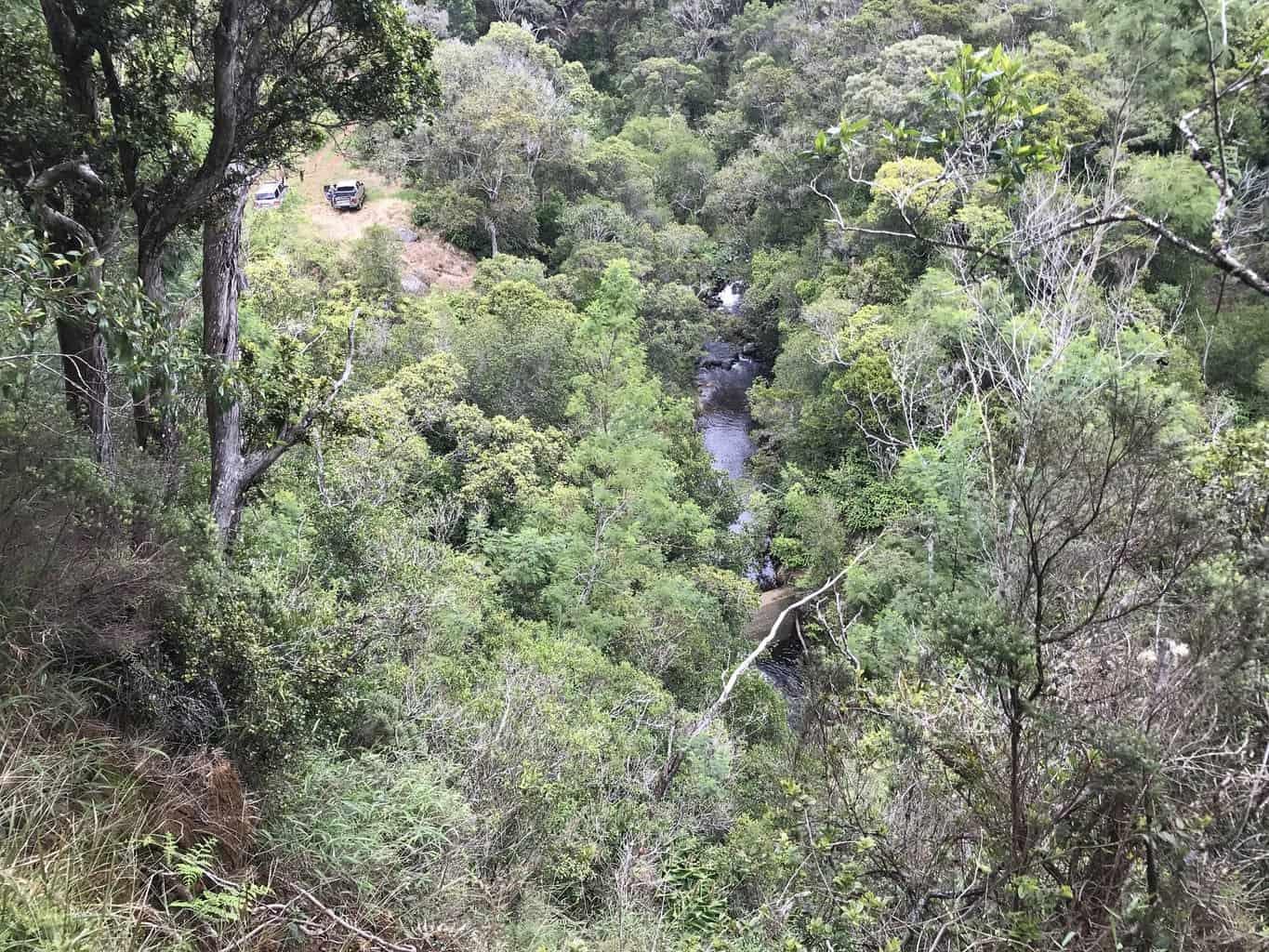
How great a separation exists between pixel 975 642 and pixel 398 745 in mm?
4740

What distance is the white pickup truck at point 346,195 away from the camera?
2795cm

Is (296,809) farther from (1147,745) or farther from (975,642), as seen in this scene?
(1147,745)

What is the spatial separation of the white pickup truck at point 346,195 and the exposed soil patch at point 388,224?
24 cm

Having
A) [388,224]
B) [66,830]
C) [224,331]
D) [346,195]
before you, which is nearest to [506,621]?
[224,331]

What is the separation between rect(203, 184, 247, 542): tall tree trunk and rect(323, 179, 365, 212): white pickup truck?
81.7 ft

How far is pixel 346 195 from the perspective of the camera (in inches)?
1101

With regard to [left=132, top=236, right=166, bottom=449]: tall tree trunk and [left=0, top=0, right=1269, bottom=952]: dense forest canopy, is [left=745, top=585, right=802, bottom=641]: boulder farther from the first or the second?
[left=132, top=236, right=166, bottom=449]: tall tree trunk

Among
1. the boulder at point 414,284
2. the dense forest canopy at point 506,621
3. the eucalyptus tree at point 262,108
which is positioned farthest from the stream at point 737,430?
the eucalyptus tree at point 262,108

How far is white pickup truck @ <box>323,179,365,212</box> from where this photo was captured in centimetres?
2795

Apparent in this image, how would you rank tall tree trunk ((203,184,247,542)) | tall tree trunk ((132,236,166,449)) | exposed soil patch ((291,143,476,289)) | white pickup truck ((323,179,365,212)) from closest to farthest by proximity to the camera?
1. tall tree trunk ((132,236,166,449))
2. tall tree trunk ((203,184,247,542))
3. exposed soil patch ((291,143,476,289))
4. white pickup truck ((323,179,365,212))

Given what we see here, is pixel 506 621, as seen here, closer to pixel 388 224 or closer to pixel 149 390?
pixel 149 390

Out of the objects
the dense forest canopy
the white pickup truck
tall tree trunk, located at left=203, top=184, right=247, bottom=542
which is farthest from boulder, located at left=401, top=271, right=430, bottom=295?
tall tree trunk, located at left=203, top=184, right=247, bottom=542

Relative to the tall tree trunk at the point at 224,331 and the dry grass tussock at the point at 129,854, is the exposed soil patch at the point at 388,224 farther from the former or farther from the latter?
the dry grass tussock at the point at 129,854

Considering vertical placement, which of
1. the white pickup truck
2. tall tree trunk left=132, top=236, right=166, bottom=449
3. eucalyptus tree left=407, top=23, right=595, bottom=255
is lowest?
the white pickup truck
